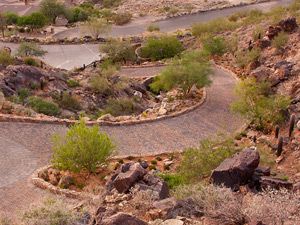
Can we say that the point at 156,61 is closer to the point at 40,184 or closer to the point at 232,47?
the point at 232,47

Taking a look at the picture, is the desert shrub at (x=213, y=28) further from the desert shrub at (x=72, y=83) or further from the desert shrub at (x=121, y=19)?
the desert shrub at (x=72, y=83)

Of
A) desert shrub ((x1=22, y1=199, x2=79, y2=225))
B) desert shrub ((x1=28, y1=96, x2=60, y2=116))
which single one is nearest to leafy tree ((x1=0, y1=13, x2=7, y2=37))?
desert shrub ((x1=28, y1=96, x2=60, y2=116))

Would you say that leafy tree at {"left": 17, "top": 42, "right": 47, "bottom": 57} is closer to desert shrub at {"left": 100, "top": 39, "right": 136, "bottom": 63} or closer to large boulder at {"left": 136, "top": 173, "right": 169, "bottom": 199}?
desert shrub at {"left": 100, "top": 39, "right": 136, "bottom": 63}

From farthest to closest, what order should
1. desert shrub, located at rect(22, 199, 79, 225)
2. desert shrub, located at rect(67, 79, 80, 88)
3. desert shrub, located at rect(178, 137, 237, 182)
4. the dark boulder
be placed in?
the dark boulder → desert shrub, located at rect(67, 79, 80, 88) → desert shrub, located at rect(178, 137, 237, 182) → desert shrub, located at rect(22, 199, 79, 225)

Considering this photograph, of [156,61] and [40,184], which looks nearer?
[40,184]

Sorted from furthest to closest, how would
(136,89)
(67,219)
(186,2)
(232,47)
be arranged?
(186,2)
(232,47)
(136,89)
(67,219)

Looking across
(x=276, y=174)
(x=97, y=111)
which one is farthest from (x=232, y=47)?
(x=276, y=174)
